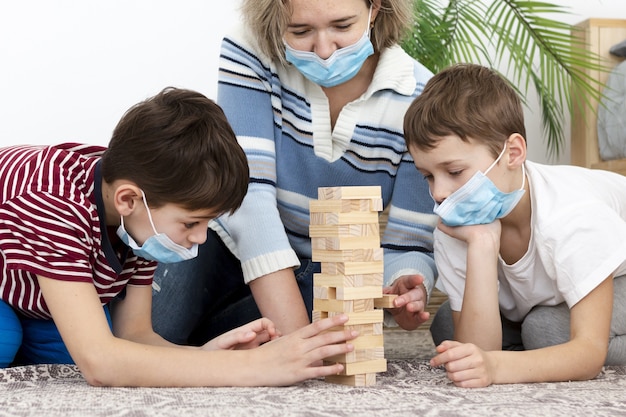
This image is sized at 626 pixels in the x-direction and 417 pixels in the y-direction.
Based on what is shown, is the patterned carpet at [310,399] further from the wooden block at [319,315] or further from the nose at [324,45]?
the nose at [324,45]

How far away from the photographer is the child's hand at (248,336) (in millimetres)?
1338

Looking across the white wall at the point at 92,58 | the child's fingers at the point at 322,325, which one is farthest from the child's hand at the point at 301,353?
the white wall at the point at 92,58

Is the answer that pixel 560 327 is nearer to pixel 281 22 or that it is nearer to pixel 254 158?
pixel 254 158

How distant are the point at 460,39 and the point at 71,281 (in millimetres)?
1890

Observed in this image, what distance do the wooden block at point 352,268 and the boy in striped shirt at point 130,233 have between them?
8 centimetres

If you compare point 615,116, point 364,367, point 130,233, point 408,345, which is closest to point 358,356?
point 364,367

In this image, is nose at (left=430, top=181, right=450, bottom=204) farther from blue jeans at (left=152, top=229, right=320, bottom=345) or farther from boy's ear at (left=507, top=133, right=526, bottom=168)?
blue jeans at (left=152, top=229, right=320, bottom=345)

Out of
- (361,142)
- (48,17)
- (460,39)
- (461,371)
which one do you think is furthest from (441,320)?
(48,17)

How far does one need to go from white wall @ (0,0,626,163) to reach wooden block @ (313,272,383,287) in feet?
6.40

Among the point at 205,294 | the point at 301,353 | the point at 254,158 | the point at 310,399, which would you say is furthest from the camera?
the point at 205,294

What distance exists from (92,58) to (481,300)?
213 cm

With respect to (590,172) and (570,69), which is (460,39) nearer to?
(570,69)

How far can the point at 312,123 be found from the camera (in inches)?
67.9

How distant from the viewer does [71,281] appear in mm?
1225
